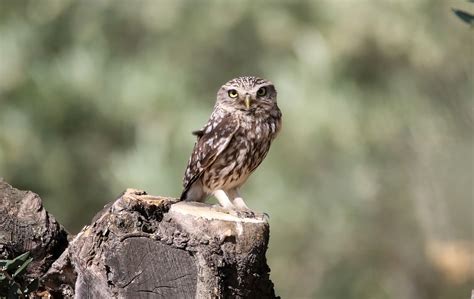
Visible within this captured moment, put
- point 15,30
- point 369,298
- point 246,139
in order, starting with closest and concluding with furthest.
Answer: point 246,139 → point 369,298 → point 15,30

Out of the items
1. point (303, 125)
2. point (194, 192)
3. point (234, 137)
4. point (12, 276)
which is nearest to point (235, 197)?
point (194, 192)

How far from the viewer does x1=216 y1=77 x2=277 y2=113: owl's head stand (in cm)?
488

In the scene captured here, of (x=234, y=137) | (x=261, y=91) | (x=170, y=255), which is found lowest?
(x=170, y=255)

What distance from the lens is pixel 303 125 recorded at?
10539 mm

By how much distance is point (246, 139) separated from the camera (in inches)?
192

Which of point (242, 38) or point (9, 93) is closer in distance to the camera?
point (9, 93)

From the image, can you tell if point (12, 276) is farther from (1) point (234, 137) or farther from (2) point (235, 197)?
(2) point (235, 197)

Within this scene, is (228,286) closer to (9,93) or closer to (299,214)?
(299,214)

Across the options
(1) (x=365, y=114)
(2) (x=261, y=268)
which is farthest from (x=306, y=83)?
(2) (x=261, y=268)

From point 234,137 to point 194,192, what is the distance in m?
0.37

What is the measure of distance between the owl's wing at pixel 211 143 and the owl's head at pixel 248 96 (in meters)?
0.07

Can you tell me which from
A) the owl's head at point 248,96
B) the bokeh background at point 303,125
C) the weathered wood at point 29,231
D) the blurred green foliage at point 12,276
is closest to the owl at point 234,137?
the owl's head at point 248,96

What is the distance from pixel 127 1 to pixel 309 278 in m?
4.18

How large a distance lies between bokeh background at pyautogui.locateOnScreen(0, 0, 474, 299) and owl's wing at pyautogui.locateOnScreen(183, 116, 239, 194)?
4951 millimetres
